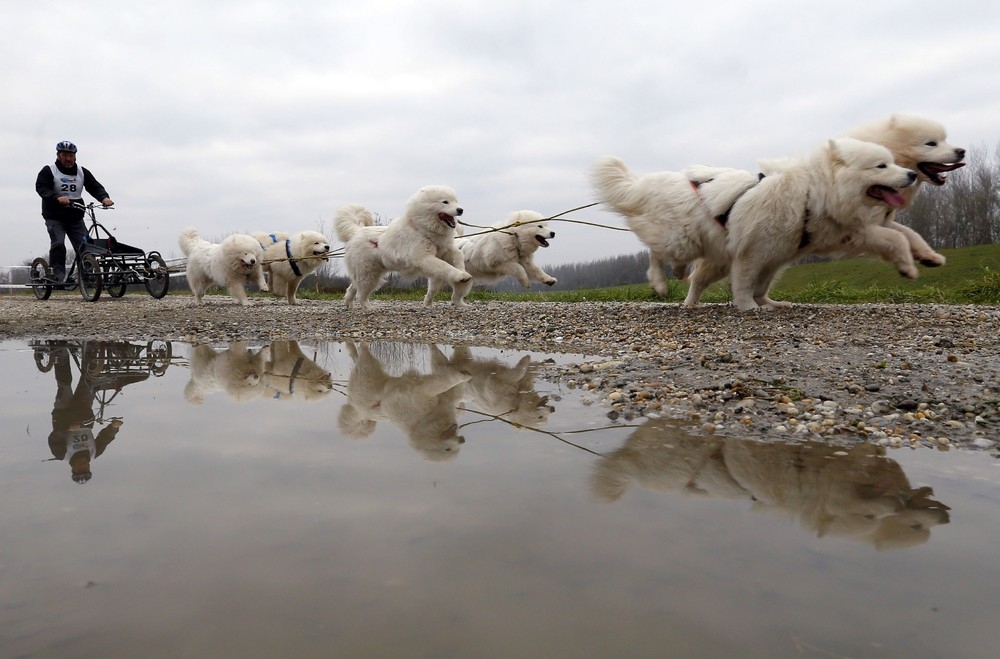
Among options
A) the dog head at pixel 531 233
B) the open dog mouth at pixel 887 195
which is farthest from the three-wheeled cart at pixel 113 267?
the open dog mouth at pixel 887 195

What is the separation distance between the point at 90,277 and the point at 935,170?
15.4m

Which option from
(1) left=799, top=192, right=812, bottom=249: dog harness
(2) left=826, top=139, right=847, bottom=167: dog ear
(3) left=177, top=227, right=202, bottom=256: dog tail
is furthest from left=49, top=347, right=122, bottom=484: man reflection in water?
(3) left=177, top=227, right=202, bottom=256: dog tail

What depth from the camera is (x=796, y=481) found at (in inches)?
91.7

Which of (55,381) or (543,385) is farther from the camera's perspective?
(55,381)

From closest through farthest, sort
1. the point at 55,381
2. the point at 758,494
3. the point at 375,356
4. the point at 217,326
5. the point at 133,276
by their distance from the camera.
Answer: the point at 758,494 < the point at 55,381 < the point at 375,356 < the point at 217,326 < the point at 133,276

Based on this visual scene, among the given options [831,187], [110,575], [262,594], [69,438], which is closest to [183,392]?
[69,438]

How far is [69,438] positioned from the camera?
2.95m

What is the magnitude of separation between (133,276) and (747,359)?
44.3ft

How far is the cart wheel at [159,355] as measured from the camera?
500 cm

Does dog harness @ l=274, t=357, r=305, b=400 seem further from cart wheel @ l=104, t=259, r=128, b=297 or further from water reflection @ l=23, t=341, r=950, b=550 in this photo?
cart wheel @ l=104, t=259, r=128, b=297

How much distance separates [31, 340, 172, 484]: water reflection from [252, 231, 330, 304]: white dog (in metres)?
5.77

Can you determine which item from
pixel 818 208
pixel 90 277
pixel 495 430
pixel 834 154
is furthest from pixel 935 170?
pixel 90 277

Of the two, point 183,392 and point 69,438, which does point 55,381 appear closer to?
point 183,392

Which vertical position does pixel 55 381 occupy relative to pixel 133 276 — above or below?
below
